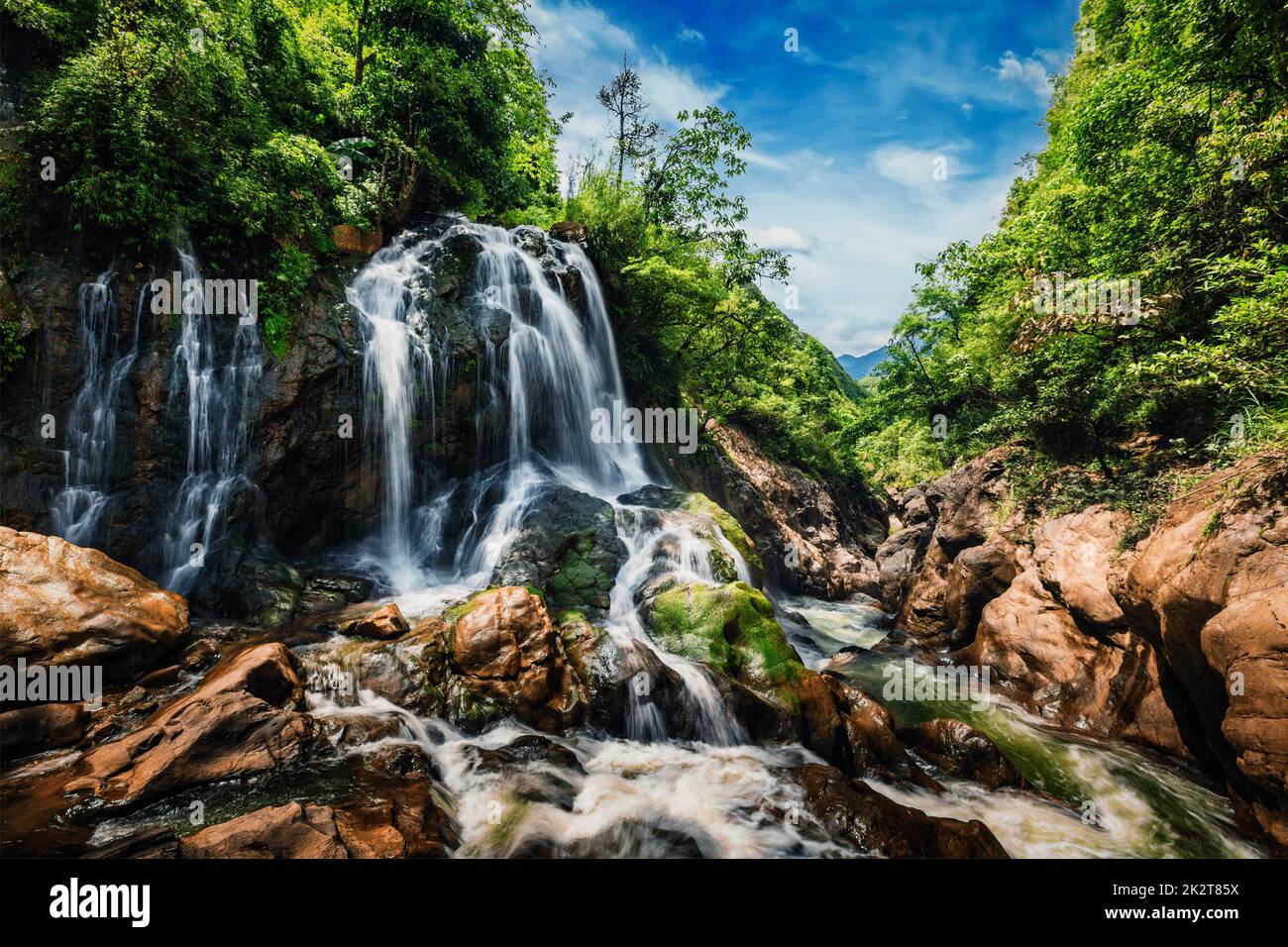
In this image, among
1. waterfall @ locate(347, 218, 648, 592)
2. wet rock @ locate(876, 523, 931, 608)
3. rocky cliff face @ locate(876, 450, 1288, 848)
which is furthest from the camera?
wet rock @ locate(876, 523, 931, 608)

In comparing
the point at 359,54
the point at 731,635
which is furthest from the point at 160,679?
the point at 359,54

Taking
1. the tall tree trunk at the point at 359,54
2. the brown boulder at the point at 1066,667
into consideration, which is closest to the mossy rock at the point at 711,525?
the brown boulder at the point at 1066,667

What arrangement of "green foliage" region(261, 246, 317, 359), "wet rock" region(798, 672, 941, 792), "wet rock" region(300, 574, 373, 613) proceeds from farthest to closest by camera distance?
"green foliage" region(261, 246, 317, 359), "wet rock" region(300, 574, 373, 613), "wet rock" region(798, 672, 941, 792)

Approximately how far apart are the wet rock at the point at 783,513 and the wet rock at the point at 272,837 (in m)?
16.3

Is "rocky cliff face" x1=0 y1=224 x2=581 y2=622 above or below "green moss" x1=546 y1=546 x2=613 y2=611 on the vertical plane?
above

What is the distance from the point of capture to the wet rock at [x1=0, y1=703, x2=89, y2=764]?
490 centimetres

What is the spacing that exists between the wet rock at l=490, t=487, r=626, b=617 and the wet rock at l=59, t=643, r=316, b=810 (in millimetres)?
4869

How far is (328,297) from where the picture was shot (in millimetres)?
11750

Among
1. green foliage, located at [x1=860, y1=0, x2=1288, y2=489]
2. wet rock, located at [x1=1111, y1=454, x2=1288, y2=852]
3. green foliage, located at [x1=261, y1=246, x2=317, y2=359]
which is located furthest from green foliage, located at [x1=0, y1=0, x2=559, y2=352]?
green foliage, located at [x1=860, y1=0, x2=1288, y2=489]

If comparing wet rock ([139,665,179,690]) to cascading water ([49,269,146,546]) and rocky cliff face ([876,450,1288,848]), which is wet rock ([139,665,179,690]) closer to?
cascading water ([49,269,146,546])

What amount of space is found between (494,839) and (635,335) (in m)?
17.2

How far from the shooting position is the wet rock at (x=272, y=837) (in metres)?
3.60

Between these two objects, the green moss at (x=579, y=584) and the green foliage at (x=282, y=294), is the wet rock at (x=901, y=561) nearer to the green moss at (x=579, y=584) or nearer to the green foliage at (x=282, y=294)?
the green moss at (x=579, y=584)
